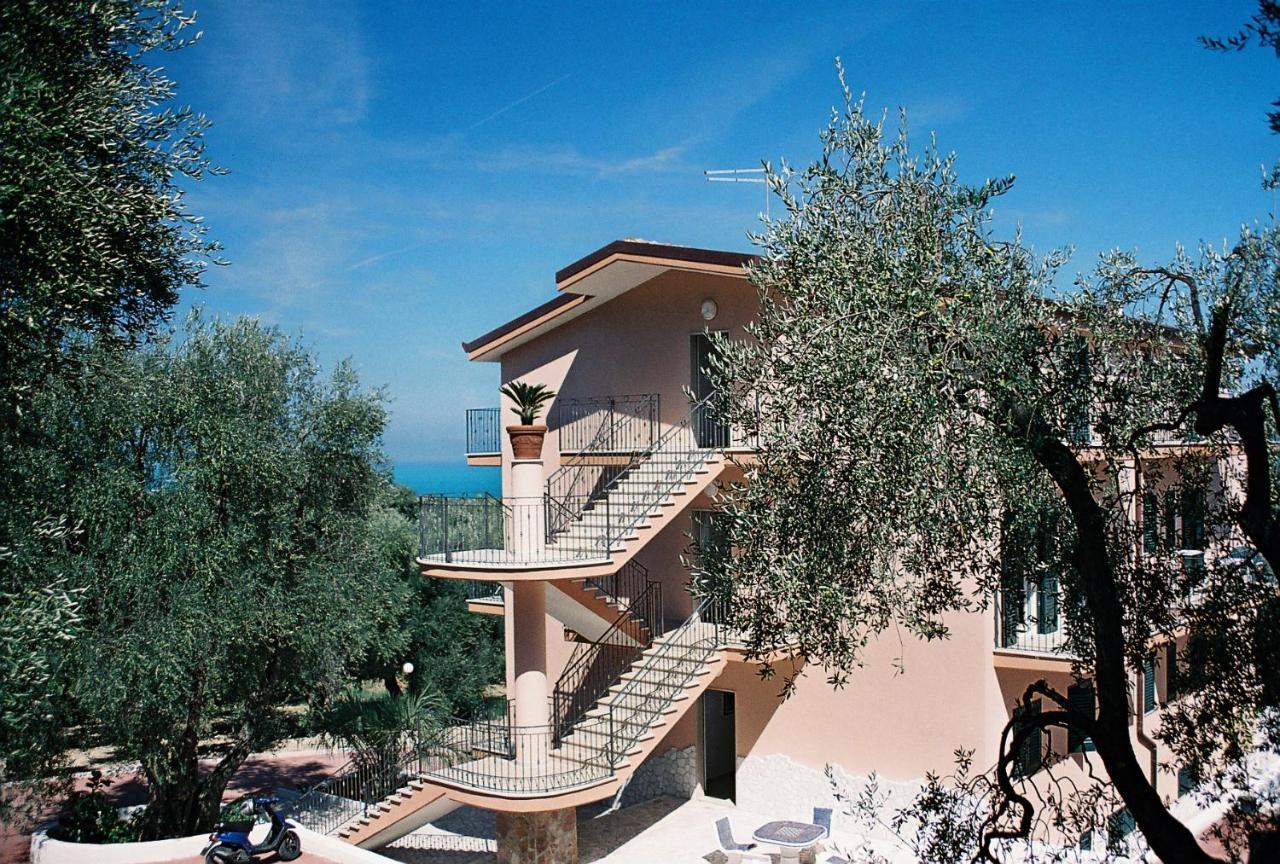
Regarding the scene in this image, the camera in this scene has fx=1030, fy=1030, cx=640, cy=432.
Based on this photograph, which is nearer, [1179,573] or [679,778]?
[1179,573]

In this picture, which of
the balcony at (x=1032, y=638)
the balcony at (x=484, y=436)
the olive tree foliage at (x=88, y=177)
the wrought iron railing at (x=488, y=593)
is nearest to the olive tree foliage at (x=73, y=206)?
the olive tree foliage at (x=88, y=177)

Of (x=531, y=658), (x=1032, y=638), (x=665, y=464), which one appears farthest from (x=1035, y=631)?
(x=531, y=658)

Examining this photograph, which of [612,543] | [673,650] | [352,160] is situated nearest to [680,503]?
[612,543]

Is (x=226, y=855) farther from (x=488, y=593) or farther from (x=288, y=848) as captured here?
(x=488, y=593)

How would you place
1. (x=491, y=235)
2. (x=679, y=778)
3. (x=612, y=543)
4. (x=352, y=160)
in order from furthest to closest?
(x=491, y=235) < (x=352, y=160) < (x=679, y=778) < (x=612, y=543)

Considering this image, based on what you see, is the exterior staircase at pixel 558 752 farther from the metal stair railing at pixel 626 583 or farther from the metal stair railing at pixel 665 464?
the metal stair railing at pixel 665 464

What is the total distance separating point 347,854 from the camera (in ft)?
50.8

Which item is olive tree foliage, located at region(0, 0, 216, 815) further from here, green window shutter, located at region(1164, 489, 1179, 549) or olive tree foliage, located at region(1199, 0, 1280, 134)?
A: green window shutter, located at region(1164, 489, 1179, 549)

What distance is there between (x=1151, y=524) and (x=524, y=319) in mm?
14227

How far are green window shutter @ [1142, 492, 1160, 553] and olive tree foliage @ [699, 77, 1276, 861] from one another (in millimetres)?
126

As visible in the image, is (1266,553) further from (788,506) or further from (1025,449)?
(788,506)

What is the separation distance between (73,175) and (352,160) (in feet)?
107

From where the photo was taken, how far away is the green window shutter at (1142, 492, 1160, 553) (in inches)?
336

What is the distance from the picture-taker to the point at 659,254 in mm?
16188
